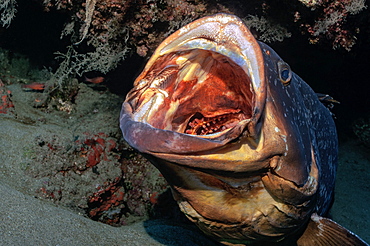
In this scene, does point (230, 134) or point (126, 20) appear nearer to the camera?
point (230, 134)

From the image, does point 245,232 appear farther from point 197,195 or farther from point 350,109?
point 350,109

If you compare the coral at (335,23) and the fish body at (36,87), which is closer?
the coral at (335,23)

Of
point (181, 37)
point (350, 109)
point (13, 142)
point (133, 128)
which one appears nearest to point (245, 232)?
point (133, 128)

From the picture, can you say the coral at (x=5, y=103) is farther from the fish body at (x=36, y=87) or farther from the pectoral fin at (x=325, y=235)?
the pectoral fin at (x=325, y=235)

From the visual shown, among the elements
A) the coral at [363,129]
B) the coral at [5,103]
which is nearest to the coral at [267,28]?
the coral at [363,129]

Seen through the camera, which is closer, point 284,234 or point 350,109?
point 284,234

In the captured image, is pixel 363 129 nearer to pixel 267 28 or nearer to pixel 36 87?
pixel 267 28

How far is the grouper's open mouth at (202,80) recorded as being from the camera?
2.01m

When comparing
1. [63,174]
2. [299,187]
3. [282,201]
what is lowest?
[63,174]

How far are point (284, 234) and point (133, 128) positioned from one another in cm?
180

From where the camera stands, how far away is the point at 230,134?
1845mm

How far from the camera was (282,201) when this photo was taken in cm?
240

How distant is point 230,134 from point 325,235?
1842mm

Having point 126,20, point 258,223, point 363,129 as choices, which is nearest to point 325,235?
point 258,223
